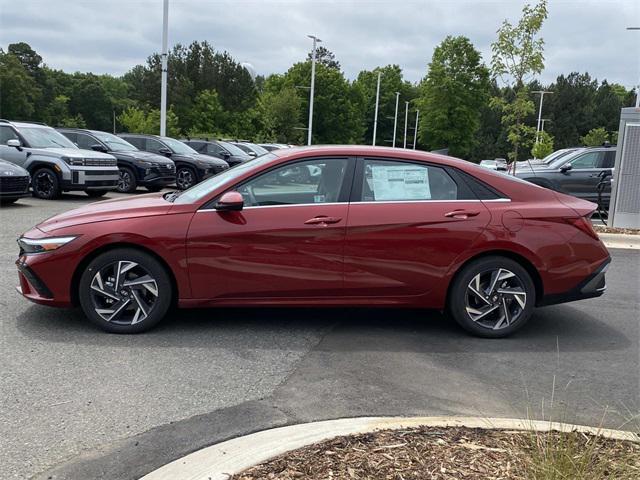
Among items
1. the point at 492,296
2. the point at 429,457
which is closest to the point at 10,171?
the point at 492,296

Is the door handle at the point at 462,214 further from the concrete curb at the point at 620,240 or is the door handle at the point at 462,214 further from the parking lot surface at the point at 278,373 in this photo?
the concrete curb at the point at 620,240

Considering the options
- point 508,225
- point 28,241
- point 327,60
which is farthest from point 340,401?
point 327,60

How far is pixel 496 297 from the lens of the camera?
501cm

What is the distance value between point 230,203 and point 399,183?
56.9 inches

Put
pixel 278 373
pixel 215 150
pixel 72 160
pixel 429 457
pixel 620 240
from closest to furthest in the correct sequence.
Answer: pixel 429 457, pixel 278 373, pixel 620 240, pixel 72 160, pixel 215 150

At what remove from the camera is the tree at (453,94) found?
6638 cm

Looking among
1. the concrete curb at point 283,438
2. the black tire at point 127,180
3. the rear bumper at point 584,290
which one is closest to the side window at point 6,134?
the black tire at point 127,180

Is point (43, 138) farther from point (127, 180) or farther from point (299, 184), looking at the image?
point (299, 184)

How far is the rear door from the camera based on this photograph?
191 inches

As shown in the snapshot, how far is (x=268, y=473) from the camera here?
2670mm

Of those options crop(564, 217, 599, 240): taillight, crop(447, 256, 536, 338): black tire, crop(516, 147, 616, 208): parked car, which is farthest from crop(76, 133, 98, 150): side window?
crop(564, 217, 599, 240): taillight

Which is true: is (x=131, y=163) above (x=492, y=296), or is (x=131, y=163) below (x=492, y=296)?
above

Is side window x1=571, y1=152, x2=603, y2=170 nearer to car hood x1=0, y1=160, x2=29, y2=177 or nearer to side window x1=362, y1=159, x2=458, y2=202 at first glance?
side window x1=362, y1=159, x2=458, y2=202

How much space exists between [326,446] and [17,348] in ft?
9.05
